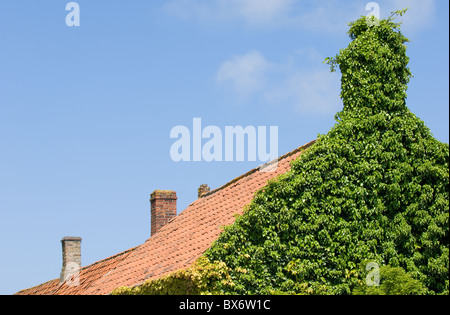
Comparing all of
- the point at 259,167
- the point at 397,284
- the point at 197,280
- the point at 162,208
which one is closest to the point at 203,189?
the point at 162,208

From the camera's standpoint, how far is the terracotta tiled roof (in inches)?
811

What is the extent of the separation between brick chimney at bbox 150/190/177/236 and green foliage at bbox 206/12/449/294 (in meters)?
9.34

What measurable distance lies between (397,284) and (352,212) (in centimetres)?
218

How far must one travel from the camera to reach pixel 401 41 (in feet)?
64.1

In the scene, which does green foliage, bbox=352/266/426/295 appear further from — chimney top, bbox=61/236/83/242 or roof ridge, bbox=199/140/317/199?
chimney top, bbox=61/236/83/242

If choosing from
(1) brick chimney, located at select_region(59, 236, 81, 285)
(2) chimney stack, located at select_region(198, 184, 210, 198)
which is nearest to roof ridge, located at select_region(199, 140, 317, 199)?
(2) chimney stack, located at select_region(198, 184, 210, 198)

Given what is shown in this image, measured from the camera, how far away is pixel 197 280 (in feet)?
58.6

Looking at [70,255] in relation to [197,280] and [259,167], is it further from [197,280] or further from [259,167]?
[197,280]

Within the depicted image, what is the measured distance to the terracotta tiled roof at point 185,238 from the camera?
67.6 feet

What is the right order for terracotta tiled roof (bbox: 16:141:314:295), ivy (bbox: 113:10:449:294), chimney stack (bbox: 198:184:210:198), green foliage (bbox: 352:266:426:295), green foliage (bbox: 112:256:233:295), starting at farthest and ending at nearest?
1. chimney stack (bbox: 198:184:210:198)
2. terracotta tiled roof (bbox: 16:141:314:295)
3. green foliage (bbox: 112:256:233:295)
4. ivy (bbox: 113:10:449:294)
5. green foliage (bbox: 352:266:426:295)
